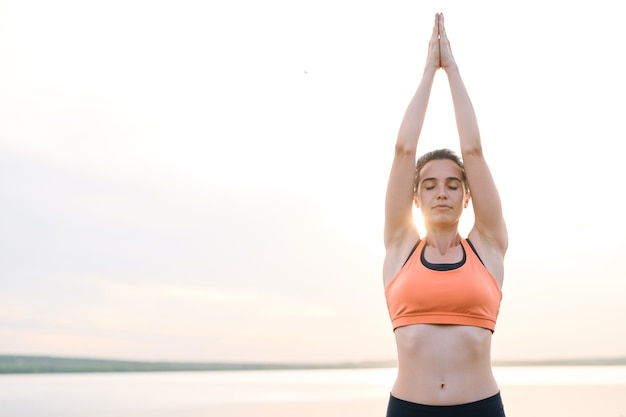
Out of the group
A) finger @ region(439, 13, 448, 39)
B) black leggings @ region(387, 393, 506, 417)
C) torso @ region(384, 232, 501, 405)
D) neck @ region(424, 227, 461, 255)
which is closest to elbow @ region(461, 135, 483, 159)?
neck @ region(424, 227, 461, 255)

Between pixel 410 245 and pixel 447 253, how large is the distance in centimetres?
21

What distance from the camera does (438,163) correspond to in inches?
164

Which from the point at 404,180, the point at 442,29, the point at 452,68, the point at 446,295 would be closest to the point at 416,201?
the point at 404,180

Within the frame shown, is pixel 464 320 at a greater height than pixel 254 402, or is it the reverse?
pixel 464 320

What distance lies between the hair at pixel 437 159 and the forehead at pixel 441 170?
0.03 m

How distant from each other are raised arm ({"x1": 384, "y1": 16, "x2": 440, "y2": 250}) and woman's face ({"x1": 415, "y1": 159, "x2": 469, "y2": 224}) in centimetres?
7

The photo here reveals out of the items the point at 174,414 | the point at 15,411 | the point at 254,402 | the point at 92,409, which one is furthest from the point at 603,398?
the point at 15,411

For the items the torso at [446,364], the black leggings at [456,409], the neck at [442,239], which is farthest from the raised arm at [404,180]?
the black leggings at [456,409]

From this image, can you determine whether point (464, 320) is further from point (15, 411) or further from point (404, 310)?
point (15, 411)

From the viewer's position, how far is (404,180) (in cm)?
418

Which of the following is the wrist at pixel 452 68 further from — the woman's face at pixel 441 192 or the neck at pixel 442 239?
the neck at pixel 442 239

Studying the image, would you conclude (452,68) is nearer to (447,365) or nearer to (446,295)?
(446,295)

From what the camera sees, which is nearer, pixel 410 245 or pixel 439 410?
pixel 439 410

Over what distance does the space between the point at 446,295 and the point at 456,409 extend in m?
0.53
